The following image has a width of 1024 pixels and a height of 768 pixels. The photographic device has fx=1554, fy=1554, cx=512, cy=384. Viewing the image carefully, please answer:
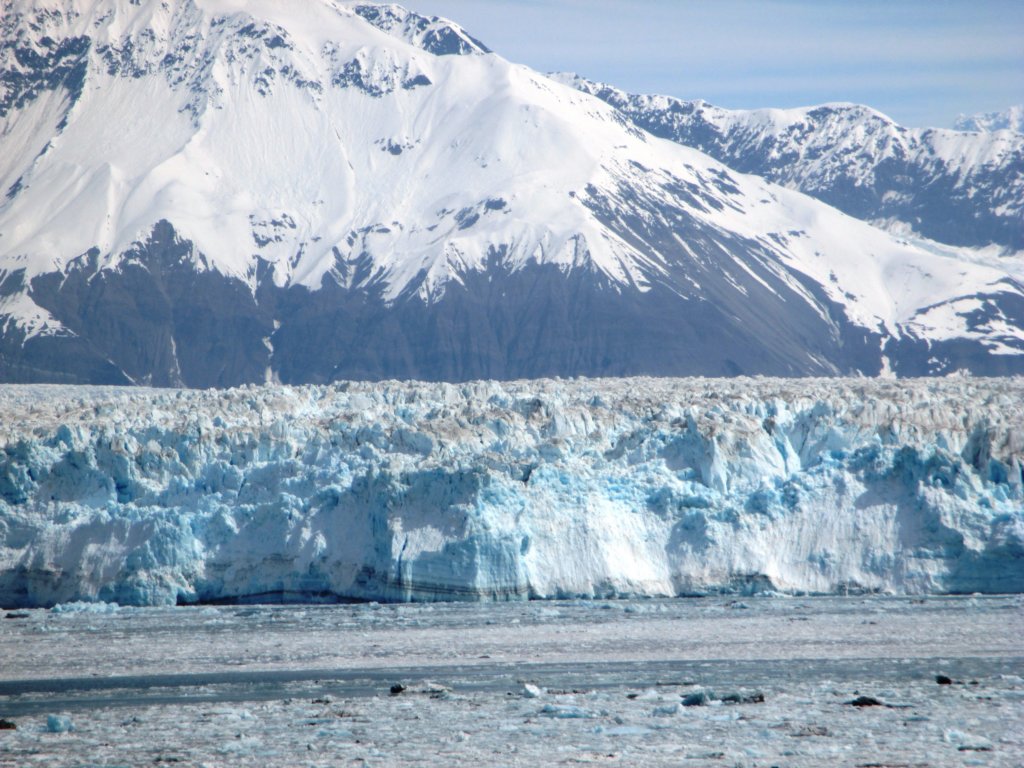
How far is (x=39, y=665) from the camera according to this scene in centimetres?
3184

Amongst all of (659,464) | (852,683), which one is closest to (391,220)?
(659,464)

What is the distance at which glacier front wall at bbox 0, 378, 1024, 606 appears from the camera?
38.0 m

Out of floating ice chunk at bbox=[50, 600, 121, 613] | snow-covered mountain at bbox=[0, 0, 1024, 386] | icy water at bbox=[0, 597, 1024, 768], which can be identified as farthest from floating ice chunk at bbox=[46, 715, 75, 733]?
snow-covered mountain at bbox=[0, 0, 1024, 386]

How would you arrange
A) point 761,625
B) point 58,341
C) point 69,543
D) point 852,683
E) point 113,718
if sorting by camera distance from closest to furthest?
point 113,718 → point 852,683 → point 761,625 → point 69,543 → point 58,341

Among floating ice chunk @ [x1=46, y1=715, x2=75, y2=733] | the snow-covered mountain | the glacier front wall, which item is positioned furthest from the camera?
the snow-covered mountain

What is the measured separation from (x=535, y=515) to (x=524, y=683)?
939 cm

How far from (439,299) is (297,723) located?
121 m

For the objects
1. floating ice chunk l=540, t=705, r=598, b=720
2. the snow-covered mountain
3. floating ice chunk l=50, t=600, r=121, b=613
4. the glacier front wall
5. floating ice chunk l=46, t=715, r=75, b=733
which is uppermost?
the snow-covered mountain

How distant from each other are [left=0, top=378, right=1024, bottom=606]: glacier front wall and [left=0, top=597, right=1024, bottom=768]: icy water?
0.89 meters

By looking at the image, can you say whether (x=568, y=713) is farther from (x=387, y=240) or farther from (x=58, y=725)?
(x=387, y=240)

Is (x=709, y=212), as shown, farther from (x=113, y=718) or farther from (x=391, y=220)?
(x=113, y=718)

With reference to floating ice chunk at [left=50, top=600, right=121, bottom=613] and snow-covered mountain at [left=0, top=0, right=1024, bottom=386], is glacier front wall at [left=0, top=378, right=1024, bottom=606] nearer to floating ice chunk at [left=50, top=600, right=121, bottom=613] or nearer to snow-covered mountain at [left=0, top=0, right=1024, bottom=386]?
floating ice chunk at [left=50, top=600, right=121, bottom=613]

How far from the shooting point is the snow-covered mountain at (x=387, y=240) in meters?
142

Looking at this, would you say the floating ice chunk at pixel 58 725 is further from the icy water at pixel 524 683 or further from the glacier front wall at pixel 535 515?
the glacier front wall at pixel 535 515
